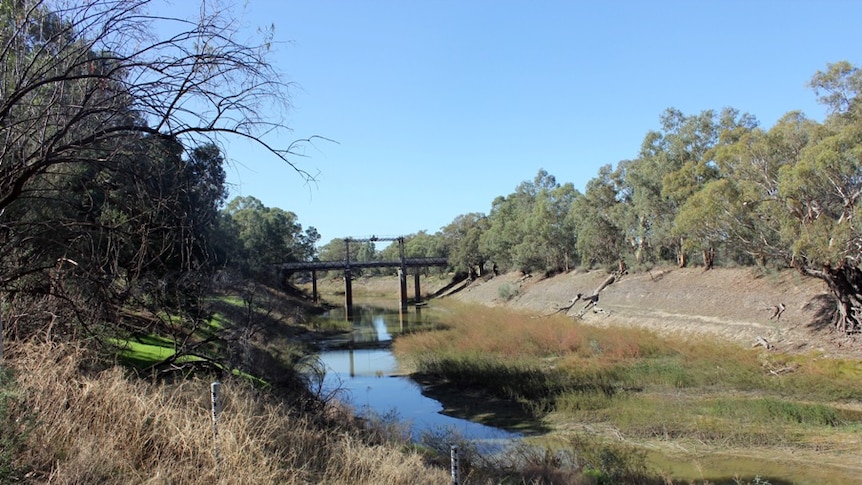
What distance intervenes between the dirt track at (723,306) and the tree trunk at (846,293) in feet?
1.92

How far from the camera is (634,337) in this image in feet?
91.6

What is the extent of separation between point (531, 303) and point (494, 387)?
110 ft

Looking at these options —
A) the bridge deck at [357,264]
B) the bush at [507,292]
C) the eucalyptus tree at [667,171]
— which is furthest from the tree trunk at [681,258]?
the bridge deck at [357,264]

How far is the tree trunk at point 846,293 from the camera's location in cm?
2272

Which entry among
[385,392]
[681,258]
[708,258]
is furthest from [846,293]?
[681,258]

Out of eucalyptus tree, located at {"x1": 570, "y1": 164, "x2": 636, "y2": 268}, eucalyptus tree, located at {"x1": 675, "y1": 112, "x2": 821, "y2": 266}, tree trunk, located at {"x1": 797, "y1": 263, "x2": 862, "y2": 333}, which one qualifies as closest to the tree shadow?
tree trunk, located at {"x1": 797, "y1": 263, "x2": 862, "y2": 333}

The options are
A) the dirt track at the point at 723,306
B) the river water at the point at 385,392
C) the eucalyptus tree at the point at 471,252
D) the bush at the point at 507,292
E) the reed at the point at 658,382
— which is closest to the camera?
the reed at the point at 658,382

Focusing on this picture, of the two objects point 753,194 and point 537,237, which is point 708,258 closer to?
point 753,194

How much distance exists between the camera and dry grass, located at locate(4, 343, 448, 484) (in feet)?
13.7

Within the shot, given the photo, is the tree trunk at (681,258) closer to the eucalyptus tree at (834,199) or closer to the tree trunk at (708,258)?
the tree trunk at (708,258)

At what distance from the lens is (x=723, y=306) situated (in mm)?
31156

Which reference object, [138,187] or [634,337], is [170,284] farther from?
[634,337]

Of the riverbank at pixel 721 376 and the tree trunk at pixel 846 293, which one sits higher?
the tree trunk at pixel 846 293

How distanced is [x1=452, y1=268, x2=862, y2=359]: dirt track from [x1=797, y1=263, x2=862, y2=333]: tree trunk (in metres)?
0.58
